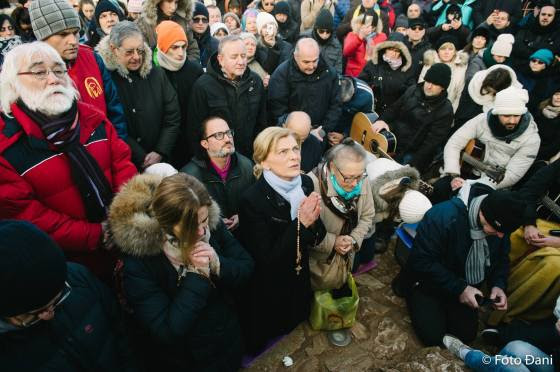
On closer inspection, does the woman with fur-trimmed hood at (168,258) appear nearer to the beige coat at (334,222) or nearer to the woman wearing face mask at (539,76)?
the beige coat at (334,222)

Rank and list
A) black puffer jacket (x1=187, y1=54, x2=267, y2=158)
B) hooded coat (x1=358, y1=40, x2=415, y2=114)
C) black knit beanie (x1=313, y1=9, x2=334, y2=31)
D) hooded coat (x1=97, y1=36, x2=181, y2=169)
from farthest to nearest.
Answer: black knit beanie (x1=313, y1=9, x2=334, y2=31) → hooded coat (x1=358, y1=40, x2=415, y2=114) → black puffer jacket (x1=187, y1=54, x2=267, y2=158) → hooded coat (x1=97, y1=36, x2=181, y2=169)

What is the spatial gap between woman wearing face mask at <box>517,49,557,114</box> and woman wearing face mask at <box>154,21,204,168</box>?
19.3 feet

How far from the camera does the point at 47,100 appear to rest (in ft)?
7.57

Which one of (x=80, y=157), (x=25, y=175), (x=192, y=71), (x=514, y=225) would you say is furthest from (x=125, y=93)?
(x=514, y=225)

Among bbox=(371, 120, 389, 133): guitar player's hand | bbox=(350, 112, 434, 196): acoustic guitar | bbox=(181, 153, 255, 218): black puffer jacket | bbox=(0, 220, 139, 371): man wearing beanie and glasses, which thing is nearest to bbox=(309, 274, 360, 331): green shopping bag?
bbox=(181, 153, 255, 218): black puffer jacket

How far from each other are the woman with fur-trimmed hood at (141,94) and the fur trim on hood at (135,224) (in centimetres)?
165

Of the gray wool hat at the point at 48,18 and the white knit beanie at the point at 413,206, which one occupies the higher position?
the gray wool hat at the point at 48,18

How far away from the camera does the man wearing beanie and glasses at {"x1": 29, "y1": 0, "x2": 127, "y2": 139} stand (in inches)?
114

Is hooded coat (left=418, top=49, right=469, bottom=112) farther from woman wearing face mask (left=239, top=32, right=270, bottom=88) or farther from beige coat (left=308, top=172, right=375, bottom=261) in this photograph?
beige coat (left=308, top=172, right=375, bottom=261)

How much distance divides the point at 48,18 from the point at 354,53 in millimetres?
5614

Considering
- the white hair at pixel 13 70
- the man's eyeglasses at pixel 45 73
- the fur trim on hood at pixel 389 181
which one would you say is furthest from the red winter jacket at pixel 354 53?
the white hair at pixel 13 70

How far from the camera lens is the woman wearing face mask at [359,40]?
6.69 m

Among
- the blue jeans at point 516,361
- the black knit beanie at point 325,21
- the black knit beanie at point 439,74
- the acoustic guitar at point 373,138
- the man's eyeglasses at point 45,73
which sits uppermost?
the black knit beanie at point 325,21

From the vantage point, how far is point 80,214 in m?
2.65
